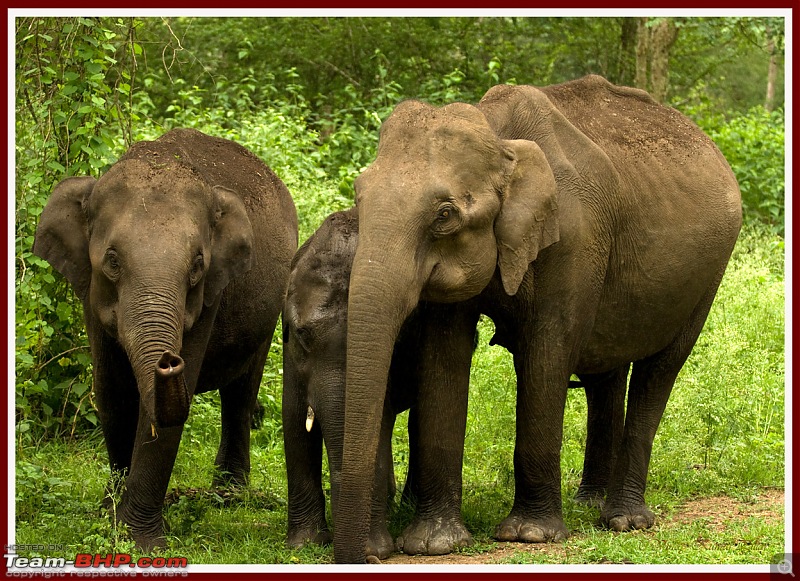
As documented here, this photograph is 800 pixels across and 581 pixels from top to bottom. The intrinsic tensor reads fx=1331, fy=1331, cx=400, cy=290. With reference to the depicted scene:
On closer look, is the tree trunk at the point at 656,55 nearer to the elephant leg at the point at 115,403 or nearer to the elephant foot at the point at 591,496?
the elephant foot at the point at 591,496

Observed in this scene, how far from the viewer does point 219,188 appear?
694 cm

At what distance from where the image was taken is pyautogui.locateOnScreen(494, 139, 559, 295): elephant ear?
6414mm

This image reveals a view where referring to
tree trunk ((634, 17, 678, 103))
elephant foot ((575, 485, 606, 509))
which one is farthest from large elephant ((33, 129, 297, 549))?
tree trunk ((634, 17, 678, 103))

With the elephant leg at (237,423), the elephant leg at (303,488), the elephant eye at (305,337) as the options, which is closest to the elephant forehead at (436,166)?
the elephant eye at (305,337)

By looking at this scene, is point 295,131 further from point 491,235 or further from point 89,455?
point 491,235

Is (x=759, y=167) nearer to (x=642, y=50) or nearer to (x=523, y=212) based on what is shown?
(x=642, y=50)

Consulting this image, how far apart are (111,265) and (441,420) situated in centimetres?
182

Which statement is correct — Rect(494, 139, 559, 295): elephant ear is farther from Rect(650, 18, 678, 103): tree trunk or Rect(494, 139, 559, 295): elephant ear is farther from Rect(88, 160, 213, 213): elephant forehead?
→ Rect(650, 18, 678, 103): tree trunk

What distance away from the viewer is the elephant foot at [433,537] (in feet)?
21.9

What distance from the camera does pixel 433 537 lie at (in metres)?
6.69

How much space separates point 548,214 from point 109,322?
2.21 m

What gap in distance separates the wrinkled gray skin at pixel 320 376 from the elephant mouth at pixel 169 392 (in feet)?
2.06

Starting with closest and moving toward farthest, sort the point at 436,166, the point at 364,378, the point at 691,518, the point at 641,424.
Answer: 1. the point at 364,378
2. the point at 436,166
3. the point at 691,518
4. the point at 641,424

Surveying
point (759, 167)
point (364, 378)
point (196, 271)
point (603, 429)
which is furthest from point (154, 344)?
point (759, 167)
